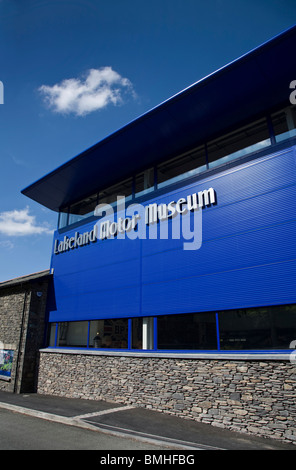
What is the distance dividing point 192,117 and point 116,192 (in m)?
6.38

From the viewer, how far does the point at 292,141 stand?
37.8ft

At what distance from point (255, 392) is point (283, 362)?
54.1 inches

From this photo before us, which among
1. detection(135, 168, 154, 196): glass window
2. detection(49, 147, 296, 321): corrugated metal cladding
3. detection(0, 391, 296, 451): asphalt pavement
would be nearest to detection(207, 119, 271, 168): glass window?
detection(49, 147, 296, 321): corrugated metal cladding

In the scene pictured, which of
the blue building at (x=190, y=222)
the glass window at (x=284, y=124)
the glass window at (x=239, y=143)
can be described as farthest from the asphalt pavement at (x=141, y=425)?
the glass window at (x=284, y=124)

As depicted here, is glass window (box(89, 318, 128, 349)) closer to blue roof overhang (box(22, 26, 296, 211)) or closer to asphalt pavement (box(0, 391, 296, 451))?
asphalt pavement (box(0, 391, 296, 451))

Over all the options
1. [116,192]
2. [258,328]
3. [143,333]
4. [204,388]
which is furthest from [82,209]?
[258,328]

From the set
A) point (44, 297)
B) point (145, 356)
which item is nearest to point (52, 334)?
point (44, 297)

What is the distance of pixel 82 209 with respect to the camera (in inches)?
773

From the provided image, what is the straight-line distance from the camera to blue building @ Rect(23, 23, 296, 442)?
11250 mm

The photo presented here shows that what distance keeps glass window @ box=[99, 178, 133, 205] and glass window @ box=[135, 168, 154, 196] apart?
494 millimetres

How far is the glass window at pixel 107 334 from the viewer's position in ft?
52.2

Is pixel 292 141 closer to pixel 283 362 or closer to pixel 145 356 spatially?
pixel 283 362

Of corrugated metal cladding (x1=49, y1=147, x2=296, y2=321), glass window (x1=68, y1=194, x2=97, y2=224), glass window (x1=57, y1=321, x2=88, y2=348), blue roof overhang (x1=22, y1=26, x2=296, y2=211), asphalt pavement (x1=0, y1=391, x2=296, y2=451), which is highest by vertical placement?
blue roof overhang (x1=22, y1=26, x2=296, y2=211)

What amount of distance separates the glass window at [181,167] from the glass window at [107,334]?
7764mm
